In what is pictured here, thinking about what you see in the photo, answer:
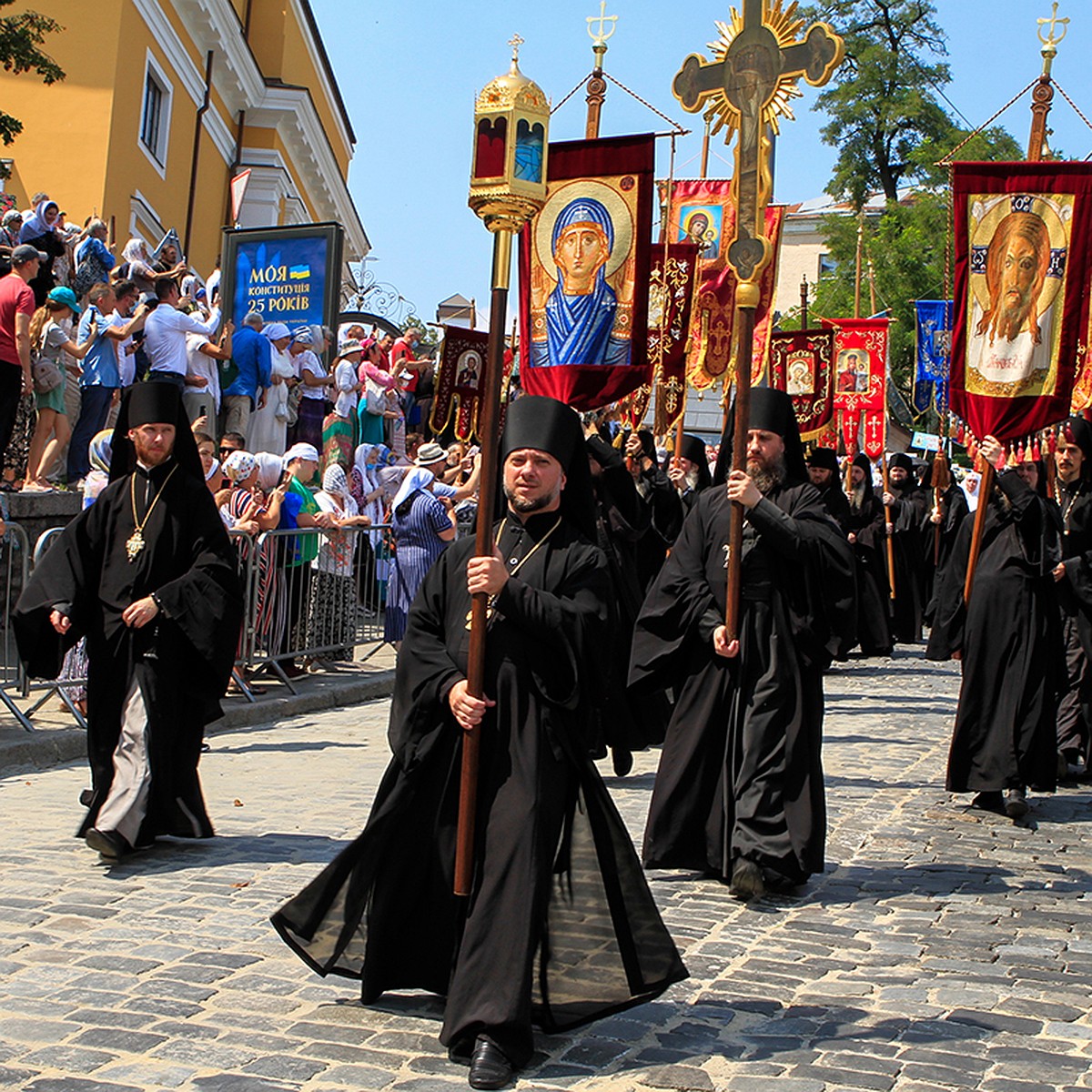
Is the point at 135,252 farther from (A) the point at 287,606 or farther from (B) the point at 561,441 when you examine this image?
(B) the point at 561,441

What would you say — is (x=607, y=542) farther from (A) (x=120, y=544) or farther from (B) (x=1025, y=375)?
(A) (x=120, y=544)

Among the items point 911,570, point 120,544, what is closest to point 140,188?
A: point 911,570

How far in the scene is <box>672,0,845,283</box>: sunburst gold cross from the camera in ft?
23.7

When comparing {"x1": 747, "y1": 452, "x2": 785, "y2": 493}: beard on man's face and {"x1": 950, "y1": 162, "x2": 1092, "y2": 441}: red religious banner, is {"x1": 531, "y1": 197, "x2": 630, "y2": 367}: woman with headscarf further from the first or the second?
{"x1": 747, "y1": 452, "x2": 785, "y2": 493}: beard on man's face

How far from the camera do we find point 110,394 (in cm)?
1339

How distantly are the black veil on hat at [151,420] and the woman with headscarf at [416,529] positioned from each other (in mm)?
6618

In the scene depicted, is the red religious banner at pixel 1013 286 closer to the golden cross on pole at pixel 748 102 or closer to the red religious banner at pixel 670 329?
the golden cross on pole at pixel 748 102

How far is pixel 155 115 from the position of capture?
28516 mm

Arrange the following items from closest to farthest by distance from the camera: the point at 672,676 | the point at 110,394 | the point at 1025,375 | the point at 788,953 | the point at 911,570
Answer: the point at 788,953
the point at 672,676
the point at 1025,375
the point at 110,394
the point at 911,570

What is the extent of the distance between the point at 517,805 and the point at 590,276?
23.8ft

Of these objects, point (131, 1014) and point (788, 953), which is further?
point (788, 953)

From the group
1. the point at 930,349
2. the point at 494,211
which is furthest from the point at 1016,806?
the point at 930,349

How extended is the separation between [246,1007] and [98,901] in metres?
1.60

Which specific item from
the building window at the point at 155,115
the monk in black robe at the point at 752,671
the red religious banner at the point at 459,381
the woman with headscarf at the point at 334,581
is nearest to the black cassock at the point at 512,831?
the monk in black robe at the point at 752,671
